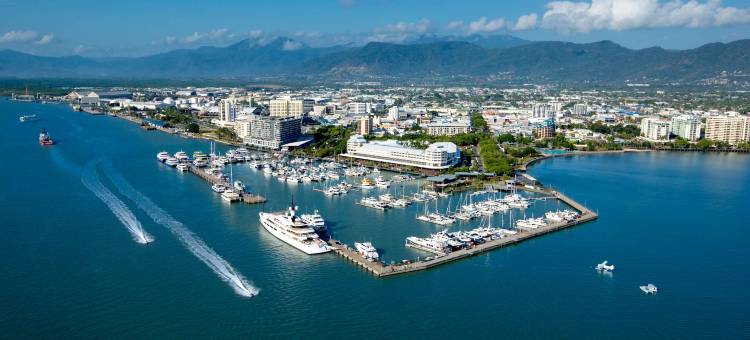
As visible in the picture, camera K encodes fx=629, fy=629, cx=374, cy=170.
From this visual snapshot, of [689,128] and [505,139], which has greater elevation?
[689,128]

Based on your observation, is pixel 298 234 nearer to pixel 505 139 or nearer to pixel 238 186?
pixel 238 186

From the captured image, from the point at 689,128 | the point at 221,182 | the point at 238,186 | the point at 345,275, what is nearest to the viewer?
the point at 345,275

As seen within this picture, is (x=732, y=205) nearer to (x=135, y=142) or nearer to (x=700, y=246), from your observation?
(x=700, y=246)

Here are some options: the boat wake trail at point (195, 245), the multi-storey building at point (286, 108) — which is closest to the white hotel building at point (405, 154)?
the boat wake trail at point (195, 245)

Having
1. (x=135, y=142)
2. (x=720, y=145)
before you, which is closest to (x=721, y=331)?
(x=720, y=145)

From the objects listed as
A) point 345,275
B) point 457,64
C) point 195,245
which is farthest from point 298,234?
point 457,64

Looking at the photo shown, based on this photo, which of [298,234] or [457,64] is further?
[457,64]
